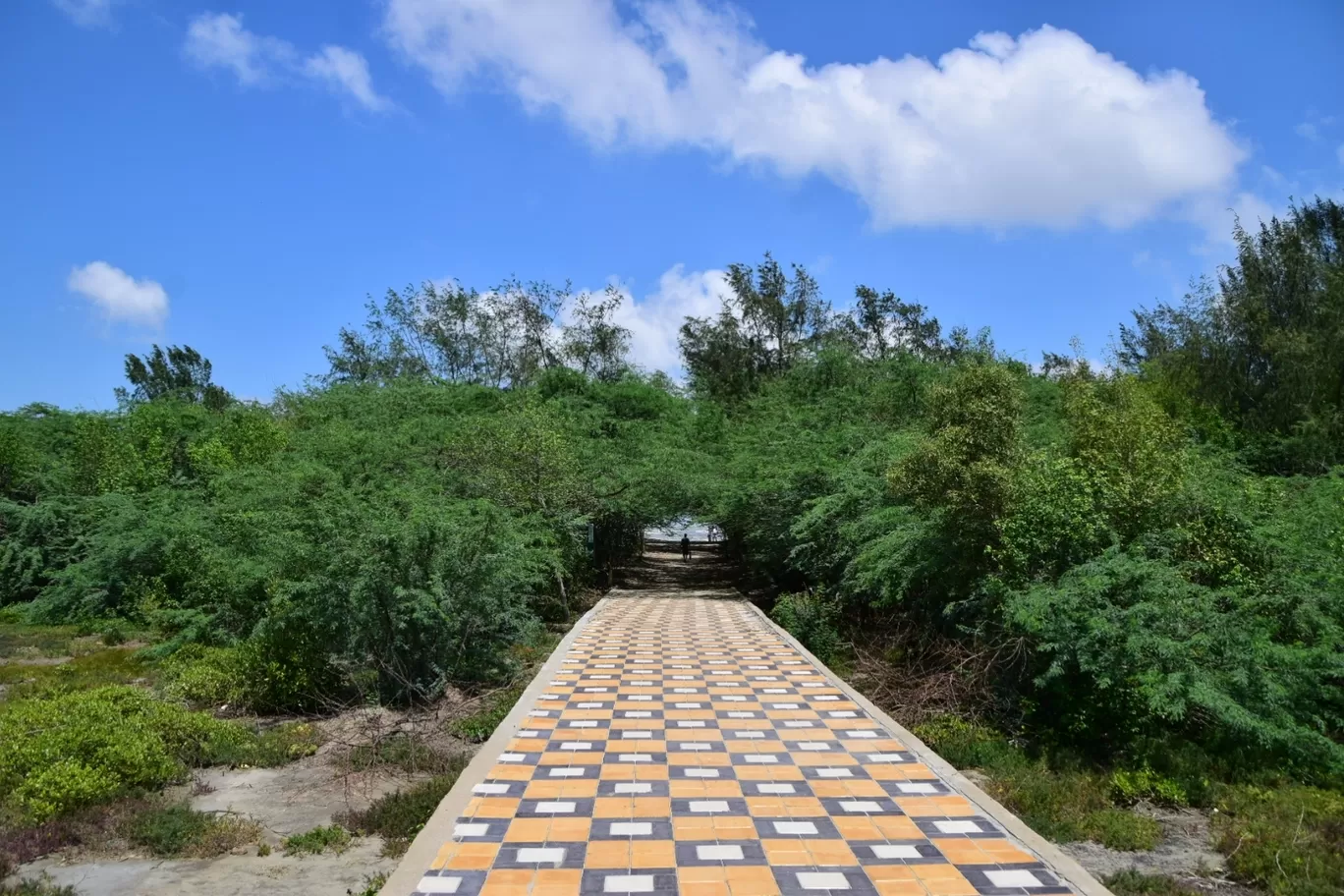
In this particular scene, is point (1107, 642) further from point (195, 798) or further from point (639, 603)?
point (639, 603)

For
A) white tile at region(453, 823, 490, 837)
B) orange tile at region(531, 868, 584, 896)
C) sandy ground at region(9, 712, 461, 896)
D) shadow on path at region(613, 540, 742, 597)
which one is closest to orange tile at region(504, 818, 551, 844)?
white tile at region(453, 823, 490, 837)

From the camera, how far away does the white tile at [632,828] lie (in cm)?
539

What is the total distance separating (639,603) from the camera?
2080 centimetres

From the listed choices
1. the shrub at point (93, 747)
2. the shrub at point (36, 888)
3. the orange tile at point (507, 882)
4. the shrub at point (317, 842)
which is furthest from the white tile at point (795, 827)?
the shrub at point (93, 747)

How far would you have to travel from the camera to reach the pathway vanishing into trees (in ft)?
15.7

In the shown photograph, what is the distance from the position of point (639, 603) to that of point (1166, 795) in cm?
1489

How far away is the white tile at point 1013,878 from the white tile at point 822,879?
80cm

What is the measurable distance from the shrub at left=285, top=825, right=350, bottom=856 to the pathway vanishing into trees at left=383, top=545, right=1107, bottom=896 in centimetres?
91

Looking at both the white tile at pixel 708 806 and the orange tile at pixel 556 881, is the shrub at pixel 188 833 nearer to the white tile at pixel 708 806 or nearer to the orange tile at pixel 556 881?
the orange tile at pixel 556 881

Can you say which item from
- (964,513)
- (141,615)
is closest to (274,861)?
(964,513)

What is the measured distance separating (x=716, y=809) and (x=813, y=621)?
876 centimetres

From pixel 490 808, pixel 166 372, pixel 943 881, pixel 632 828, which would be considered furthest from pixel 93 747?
pixel 166 372

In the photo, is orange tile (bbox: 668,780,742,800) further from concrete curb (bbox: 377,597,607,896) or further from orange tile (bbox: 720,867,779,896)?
concrete curb (bbox: 377,597,607,896)

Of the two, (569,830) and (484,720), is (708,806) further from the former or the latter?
(484,720)
